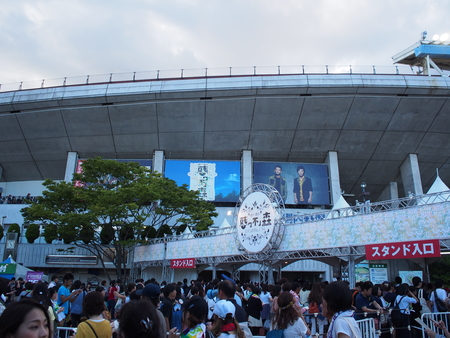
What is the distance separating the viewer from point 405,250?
11.4 metres

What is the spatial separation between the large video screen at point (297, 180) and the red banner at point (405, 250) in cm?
1999

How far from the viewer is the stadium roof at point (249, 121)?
28.6 metres

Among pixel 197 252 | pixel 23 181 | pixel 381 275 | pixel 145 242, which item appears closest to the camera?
pixel 197 252

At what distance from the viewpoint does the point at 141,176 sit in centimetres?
2612

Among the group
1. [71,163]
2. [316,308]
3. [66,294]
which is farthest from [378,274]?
[71,163]

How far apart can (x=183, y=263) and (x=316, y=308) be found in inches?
543

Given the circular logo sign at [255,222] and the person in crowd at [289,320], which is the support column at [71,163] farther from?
the person in crowd at [289,320]

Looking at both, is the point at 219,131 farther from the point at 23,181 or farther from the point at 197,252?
the point at 23,181

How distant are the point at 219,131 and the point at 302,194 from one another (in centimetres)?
857

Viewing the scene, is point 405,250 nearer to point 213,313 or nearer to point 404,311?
point 404,311

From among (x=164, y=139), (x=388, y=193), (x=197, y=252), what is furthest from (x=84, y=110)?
(x=388, y=193)

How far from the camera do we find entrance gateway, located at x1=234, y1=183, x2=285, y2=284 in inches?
619

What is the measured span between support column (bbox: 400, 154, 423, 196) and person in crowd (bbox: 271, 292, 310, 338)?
1197 inches

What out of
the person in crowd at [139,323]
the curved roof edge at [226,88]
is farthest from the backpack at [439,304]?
the curved roof edge at [226,88]
